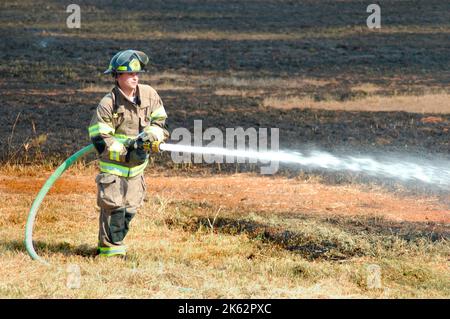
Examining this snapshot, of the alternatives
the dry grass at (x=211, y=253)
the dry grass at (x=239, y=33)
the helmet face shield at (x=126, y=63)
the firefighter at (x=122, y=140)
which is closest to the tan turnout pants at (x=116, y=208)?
the firefighter at (x=122, y=140)

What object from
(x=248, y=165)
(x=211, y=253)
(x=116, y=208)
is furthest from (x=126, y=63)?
(x=248, y=165)

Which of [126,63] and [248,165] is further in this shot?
[248,165]

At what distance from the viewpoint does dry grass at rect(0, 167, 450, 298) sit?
6320 mm

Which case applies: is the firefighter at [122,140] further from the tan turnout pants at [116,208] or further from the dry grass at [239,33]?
the dry grass at [239,33]

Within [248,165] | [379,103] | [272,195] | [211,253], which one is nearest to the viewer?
[211,253]

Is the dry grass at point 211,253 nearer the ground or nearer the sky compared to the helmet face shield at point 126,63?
nearer the ground

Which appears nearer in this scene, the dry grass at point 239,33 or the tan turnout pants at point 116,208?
the tan turnout pants at point 116,208

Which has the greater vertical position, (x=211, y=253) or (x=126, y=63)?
(x=126, y=63)

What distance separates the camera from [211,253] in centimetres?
772

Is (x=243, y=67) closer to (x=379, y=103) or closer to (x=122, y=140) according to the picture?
(x=379, y=103)

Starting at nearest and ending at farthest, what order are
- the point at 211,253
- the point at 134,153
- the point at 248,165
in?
the point at 134,153 < the point at 211,253 < the point at 248,165

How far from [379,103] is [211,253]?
36.9 feet

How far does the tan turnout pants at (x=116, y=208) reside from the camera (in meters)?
7.05
